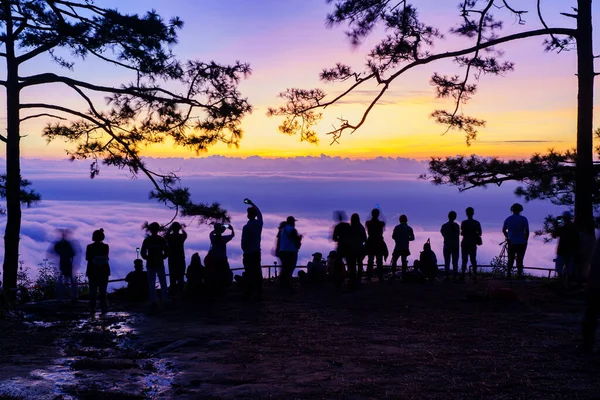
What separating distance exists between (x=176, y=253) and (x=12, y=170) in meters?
4.67

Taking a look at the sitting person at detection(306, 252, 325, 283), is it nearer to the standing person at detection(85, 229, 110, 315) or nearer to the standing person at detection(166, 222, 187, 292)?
the standing person at detection(166, 222, 187, 292)

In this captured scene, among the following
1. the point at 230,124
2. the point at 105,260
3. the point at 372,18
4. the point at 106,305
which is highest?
the point at 372,18

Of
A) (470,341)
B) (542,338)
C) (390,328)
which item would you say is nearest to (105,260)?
(390,328)

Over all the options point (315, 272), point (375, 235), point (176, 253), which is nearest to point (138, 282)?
point (176, 253)

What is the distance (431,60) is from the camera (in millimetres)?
14719

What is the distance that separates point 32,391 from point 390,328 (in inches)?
205

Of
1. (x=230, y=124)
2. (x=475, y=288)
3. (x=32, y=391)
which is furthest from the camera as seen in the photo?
(x=230, y=124)

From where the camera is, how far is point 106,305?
13.3 meters

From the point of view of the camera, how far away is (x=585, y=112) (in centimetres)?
1491

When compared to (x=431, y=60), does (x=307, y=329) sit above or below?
below

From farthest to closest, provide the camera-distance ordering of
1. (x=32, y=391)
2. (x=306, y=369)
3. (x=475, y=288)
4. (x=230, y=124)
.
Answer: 1. (x=230, y=124)
2. (x=475, y=288)
3. (x=306, y=369)
4. (x=32, y=391)

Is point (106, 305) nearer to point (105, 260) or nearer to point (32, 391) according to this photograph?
point (105, 260)

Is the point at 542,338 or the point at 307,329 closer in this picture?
the point at 542,338

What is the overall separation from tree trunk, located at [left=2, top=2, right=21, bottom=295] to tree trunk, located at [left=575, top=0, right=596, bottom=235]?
1219 cm
